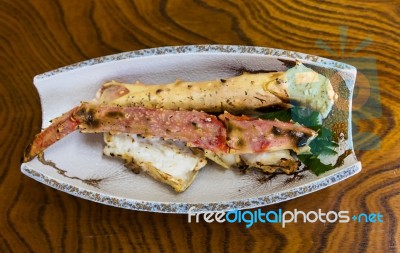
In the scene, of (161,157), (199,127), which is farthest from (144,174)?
(199,127)

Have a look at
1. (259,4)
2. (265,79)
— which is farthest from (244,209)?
(259,4)

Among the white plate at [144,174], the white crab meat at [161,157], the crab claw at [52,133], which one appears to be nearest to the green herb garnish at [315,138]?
the white plate at [144,174]

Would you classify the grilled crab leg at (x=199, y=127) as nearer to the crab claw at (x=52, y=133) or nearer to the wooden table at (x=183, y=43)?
the crab claw at (x=52, y=133)

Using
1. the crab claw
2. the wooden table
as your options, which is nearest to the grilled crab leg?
the crab claw

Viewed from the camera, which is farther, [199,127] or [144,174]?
[144,174]

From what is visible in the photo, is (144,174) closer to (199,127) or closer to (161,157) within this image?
(161,157)

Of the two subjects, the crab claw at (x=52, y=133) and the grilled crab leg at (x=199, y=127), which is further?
the crab claw at (x=52, y=133)
